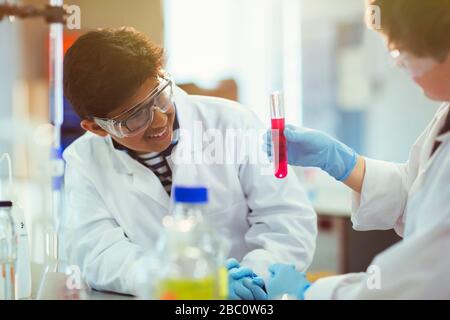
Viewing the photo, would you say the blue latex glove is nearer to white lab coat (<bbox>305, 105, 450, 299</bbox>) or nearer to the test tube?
the test tube

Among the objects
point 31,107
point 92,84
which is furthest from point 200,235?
point 31,107

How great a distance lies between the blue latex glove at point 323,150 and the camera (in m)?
1.45

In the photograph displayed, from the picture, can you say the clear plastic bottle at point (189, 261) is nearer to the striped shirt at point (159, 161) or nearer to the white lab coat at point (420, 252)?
the white lab coat at point (420, 252)

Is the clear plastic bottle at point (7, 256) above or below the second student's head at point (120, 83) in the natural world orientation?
below

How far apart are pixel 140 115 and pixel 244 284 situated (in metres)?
0.46

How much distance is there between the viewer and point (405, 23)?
3.86 feet

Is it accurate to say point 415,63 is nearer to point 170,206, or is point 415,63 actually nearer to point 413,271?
point 413,271

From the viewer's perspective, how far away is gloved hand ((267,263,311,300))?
4.25ft

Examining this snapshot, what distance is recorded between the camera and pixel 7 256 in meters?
1.39

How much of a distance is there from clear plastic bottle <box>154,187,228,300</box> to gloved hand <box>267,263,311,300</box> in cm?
16

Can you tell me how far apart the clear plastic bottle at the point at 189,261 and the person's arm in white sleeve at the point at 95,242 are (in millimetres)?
268

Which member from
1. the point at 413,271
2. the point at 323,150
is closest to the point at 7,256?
the point at 323,150

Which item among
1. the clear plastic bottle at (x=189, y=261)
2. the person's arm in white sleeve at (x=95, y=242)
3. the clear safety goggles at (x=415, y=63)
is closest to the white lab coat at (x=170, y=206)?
the person's arm in white sleeve at (x=95, y=242)

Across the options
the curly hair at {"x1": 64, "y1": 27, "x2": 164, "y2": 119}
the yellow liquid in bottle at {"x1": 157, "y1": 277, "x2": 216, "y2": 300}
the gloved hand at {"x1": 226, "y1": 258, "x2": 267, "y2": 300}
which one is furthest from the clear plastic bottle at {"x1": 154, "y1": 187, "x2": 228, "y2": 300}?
the curly hair at {"x1": 64, "y1": 27, "x2": 164, "y2": 119}
